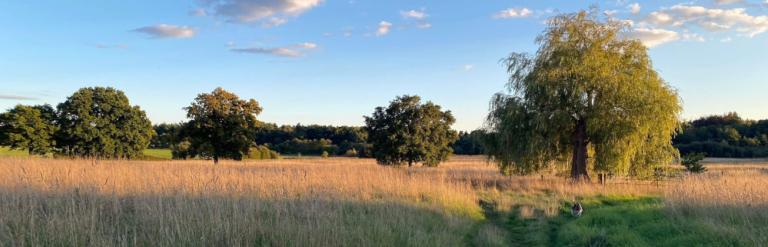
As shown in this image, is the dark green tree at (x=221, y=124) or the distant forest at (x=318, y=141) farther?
the distant forest at (x=318, y=141)

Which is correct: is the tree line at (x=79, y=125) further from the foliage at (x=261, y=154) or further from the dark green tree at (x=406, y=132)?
the foliage at (x=261, y=154)

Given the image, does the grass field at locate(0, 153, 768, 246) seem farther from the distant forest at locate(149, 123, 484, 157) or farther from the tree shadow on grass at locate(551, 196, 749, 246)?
the distant forest at locate(149, 123, 484, 157)

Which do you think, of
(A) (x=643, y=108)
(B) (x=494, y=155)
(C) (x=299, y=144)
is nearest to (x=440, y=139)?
(B) (x=494, y=155)

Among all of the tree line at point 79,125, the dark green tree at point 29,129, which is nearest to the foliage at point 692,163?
the tree line at point 79,125

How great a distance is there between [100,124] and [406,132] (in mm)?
23605

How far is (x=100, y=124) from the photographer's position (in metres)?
36.7

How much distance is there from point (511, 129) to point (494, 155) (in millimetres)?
1995

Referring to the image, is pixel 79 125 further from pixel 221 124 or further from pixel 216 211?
pixel 216 211

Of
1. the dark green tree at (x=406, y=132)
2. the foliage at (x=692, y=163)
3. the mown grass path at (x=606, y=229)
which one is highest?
the dark green tree at (x=406, y=132)

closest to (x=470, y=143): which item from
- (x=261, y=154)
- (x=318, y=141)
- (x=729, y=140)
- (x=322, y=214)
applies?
(x=261, y=154)

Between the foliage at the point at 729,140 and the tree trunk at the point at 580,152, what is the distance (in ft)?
193

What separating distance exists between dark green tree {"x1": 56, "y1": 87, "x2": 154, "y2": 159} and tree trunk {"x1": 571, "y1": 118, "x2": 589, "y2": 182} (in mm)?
31303

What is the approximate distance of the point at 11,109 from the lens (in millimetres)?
38625

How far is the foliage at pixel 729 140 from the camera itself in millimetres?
74250
